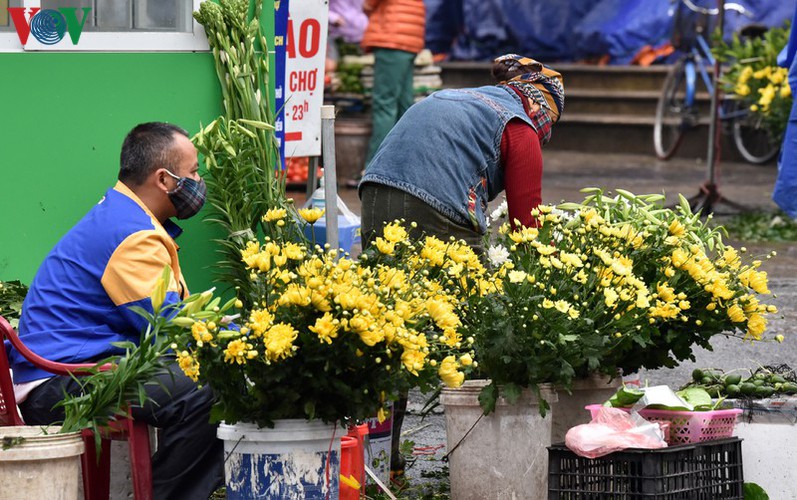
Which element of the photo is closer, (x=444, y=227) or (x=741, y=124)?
(x=444, y=227)

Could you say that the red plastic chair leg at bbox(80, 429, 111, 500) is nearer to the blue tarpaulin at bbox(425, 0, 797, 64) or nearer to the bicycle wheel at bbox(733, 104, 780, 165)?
the bicycle wheel at bbox(733, 104, 780, 165)

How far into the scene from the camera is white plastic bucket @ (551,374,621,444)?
4.46 m

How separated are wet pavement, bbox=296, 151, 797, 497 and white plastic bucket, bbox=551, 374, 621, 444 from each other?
58 centimetres

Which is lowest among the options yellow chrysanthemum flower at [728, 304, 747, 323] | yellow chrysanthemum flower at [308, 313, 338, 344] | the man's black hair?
yellow chrysanthemum flower at [728, 304, 747, 323]

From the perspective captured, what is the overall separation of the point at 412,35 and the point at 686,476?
7036 millimetres

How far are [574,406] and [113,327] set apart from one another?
1.57 meters

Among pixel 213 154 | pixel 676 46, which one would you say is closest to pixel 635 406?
pixel 213 154

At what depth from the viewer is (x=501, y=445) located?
13.6 feet

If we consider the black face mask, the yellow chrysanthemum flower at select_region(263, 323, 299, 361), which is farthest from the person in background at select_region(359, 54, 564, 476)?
the yellow chrysanthemum flower at select_region(263, 323, 299, 361)

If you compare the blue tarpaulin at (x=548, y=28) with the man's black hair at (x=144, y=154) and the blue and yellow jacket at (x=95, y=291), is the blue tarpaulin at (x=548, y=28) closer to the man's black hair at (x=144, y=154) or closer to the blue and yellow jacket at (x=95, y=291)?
the man's black hair at (x=144, y=154)

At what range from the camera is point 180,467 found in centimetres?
398

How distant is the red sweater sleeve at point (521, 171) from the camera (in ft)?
15.6

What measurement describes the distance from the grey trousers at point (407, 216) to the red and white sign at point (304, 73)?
3.83ft

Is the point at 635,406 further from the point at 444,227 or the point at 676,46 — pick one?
the point at 676,46
